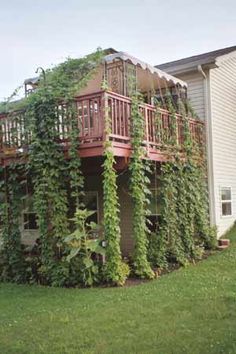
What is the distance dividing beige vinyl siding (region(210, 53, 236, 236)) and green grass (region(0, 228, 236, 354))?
200 inches

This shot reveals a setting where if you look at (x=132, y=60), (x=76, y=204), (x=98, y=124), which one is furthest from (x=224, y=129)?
(x=76, y=204)

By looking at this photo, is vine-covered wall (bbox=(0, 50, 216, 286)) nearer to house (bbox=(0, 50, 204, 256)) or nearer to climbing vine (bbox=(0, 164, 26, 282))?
climbing vine (bbox=(0, 164, 26, 282))

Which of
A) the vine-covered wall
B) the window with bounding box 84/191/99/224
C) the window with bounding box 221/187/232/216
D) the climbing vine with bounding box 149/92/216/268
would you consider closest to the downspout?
the climbing vine with bounding box 149/92/216/268

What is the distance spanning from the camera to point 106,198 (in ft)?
28.0

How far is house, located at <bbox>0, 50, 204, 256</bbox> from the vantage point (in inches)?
346

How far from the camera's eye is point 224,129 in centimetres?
1408

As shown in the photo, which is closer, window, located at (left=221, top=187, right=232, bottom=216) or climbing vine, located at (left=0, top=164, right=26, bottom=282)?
climbing vine, located at (left=0, top=164, right=26, bottom=282)

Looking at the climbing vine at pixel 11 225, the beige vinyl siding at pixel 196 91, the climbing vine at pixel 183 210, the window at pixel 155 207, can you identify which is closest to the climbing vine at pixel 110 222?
the climbing vine at pixel 183 210

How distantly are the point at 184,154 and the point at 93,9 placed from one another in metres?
5.97

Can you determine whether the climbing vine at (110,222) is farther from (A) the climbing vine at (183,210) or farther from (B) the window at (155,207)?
(B) the window at (155,207)

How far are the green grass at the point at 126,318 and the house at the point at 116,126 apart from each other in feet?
9.53

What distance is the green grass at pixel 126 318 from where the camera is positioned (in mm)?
4949

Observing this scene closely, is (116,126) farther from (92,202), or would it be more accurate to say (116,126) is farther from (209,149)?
(92,202)

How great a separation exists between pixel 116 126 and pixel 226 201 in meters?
6.49
